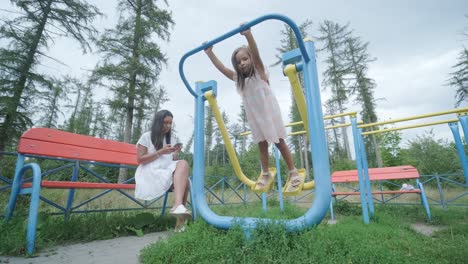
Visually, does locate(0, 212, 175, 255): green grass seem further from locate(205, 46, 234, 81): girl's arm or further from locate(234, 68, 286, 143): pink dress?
locate(205, 46, 234, 81): girl's arm

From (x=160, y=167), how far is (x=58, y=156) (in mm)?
1114

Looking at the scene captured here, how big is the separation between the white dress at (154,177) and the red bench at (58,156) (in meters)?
0.27

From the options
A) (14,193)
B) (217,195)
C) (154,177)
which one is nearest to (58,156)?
(14,193)

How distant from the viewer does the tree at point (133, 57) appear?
11.5 meters

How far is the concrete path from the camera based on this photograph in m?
1.59

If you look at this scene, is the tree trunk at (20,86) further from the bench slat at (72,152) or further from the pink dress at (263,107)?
the pink dress at (263,107)

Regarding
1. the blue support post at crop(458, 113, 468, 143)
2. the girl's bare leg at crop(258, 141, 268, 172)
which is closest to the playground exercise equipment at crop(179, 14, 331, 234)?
the girl's bare leg at crop(258, 141, 268, 172)

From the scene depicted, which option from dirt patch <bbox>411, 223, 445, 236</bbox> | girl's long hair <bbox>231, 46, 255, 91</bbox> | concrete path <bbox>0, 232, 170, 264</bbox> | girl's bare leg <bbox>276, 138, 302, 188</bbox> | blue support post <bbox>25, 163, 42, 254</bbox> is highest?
girl's long hair <bbox>231, 46, 255, 91</bbox>

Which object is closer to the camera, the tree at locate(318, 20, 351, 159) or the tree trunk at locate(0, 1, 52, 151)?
the tree trunk at locate(0, 1, 52, 151)

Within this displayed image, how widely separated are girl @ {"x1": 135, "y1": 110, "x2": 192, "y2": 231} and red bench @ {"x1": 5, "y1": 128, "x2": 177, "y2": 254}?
304mm

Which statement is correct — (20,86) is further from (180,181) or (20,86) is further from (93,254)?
(93,254)

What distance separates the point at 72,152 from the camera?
2795 millimetres

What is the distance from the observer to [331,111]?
2123 centimetres

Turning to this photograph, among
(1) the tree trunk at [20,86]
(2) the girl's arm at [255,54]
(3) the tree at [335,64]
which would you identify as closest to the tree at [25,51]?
(1) the tree trunk at [20,86]
